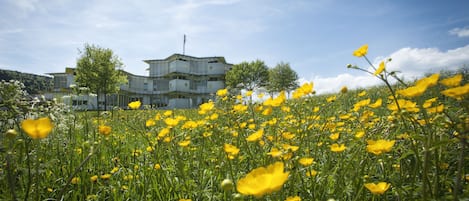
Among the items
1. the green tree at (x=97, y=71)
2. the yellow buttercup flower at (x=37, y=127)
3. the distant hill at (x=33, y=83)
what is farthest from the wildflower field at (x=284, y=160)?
the green tree at (x=97, y=71)

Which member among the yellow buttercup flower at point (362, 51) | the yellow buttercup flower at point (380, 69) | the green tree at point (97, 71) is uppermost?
the green tree at point (97, 71)

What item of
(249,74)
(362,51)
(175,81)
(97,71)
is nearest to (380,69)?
(362,51)

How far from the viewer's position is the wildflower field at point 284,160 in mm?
812

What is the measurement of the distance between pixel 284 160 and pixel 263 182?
44cm

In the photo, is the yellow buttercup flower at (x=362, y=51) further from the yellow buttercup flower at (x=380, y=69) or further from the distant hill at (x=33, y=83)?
the distant hill at (x=33, y=83)

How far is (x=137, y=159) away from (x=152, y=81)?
116 feet

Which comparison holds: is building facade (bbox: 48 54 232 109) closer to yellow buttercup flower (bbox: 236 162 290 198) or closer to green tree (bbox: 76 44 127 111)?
green tree (bbox: 76 44 127 111)

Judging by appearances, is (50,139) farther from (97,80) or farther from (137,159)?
(97,80)

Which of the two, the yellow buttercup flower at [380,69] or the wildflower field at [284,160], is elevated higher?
the yellow buttercup flower at [380,69]

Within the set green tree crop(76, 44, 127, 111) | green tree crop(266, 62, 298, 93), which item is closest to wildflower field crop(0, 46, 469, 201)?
green tree crop(76, 44, 127, 111)

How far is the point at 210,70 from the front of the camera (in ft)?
116

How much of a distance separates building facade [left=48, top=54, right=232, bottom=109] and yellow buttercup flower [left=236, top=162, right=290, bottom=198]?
33.1 m

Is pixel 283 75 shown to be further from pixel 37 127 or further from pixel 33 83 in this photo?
pixel 37 127

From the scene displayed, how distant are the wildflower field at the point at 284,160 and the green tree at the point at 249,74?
31704 millimetres
